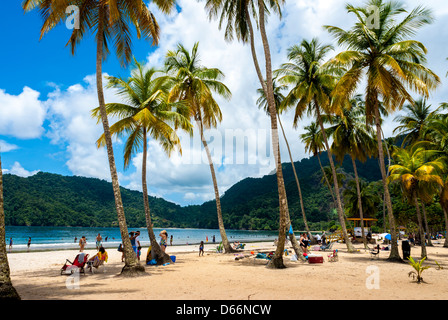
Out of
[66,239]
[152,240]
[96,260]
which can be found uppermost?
[152,240]

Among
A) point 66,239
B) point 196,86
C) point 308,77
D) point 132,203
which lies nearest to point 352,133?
point 308,77

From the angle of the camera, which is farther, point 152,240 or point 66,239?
point 66,239

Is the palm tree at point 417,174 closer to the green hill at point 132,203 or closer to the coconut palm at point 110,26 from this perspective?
the coconut palm at point 110,26

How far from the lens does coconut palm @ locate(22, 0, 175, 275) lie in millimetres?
10227

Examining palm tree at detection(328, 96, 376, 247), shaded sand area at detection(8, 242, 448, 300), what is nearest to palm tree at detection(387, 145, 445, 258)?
shaded sand area at detection(8, 242, 448, 300)

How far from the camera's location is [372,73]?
599 inches

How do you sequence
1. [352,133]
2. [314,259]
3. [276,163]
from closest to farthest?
1. [276,163]
2. [314,259]
3. [352,133]

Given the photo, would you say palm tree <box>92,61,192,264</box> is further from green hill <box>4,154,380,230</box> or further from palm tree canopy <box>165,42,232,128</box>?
green hill <box>4,154,380,230</box>

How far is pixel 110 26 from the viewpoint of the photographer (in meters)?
11.3

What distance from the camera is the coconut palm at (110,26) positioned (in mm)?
10227

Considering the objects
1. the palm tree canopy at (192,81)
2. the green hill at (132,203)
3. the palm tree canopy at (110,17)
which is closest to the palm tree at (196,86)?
the palm tree canopy at (192,81)

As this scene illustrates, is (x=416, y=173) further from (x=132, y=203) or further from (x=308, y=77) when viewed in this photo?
(x=132, y=203)

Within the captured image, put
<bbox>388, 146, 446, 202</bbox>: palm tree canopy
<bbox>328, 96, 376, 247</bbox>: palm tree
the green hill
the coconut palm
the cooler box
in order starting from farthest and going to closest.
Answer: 1. the green hill
2. <bbox>328, 96, 376, 247</bbox>: palm tree
3. <bbox>388, 146, 446, 202</bbox>: palm tree canopy
4. the cooler box
5. the coconut palm

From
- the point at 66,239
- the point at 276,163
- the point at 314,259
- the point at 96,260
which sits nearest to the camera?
the point at 96,260
